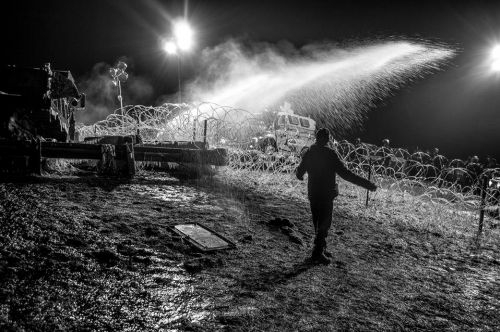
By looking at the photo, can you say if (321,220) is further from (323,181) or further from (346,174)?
(346,174)

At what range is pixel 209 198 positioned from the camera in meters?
7.20

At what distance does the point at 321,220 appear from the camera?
4.79 meters

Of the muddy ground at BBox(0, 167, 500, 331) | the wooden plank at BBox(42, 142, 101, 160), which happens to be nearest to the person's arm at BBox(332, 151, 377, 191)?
the muddy ground at BBox(0, 167, 500, 331)

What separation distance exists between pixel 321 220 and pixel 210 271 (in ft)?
6.25

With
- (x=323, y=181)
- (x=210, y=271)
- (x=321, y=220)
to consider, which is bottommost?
(x=210, y=271)

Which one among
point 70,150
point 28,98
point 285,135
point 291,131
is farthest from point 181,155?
point 291,131

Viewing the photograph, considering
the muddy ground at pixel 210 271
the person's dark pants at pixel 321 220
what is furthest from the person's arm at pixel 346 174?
the muddy ground at pixel 210 271

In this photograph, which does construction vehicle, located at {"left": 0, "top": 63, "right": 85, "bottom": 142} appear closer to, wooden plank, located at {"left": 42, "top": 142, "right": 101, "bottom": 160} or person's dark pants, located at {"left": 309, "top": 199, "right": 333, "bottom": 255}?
wooden plank, located at {"left": 42, "top": 142, "right": 101, "bottom": 160}

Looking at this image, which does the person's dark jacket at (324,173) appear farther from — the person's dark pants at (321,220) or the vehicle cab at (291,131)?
the vehicle cab at (291,131)

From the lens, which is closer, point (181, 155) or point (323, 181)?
point (323, 181)

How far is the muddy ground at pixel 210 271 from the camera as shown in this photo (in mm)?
2785

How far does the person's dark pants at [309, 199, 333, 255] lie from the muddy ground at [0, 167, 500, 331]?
0.31m

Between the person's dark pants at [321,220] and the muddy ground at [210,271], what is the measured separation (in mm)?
313

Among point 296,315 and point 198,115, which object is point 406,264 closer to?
point 296,315
